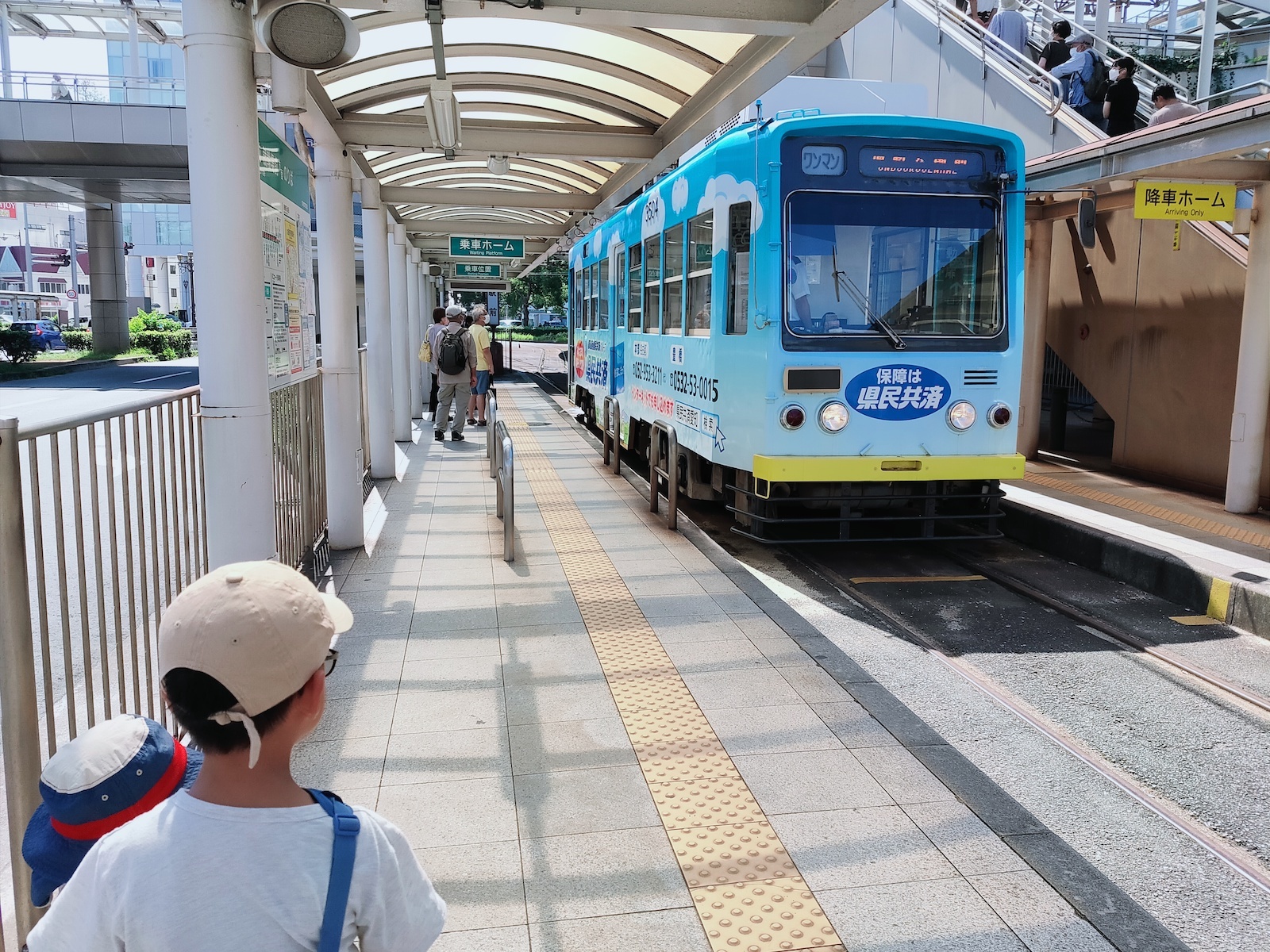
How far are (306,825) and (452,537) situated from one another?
653cm

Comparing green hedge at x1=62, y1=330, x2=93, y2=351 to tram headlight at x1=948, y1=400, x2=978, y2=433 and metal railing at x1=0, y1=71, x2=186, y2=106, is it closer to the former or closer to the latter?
metal railing at x1=0, y1=71, x2=186, y2=106

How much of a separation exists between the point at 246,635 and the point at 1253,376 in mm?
9514

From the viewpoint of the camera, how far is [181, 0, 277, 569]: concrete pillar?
12.4ft

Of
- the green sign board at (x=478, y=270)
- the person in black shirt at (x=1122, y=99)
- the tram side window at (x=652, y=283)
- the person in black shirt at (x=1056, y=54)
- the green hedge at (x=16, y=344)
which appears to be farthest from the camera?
the green hedge at (x=16, y=344)

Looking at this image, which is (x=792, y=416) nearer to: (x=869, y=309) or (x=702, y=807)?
(x=869, y=309)

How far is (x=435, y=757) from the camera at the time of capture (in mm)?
3969

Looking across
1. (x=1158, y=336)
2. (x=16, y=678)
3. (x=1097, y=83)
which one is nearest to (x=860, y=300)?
(x=16, y=678)

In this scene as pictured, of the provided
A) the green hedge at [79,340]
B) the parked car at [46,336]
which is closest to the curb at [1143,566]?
the green hedge at [79,340]

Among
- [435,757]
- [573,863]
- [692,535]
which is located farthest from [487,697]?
[692,535]

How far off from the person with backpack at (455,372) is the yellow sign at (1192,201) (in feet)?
27.7

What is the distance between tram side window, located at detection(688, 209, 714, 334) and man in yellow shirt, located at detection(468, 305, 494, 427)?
6.17 metres

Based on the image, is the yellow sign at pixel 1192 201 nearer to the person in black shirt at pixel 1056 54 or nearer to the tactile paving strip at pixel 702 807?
the person in black shirt at pixel 1056 54

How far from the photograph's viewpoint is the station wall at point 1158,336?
1007cm

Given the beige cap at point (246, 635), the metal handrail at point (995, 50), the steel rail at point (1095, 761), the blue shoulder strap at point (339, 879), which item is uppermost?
the metal handrail at point (995, 50)
